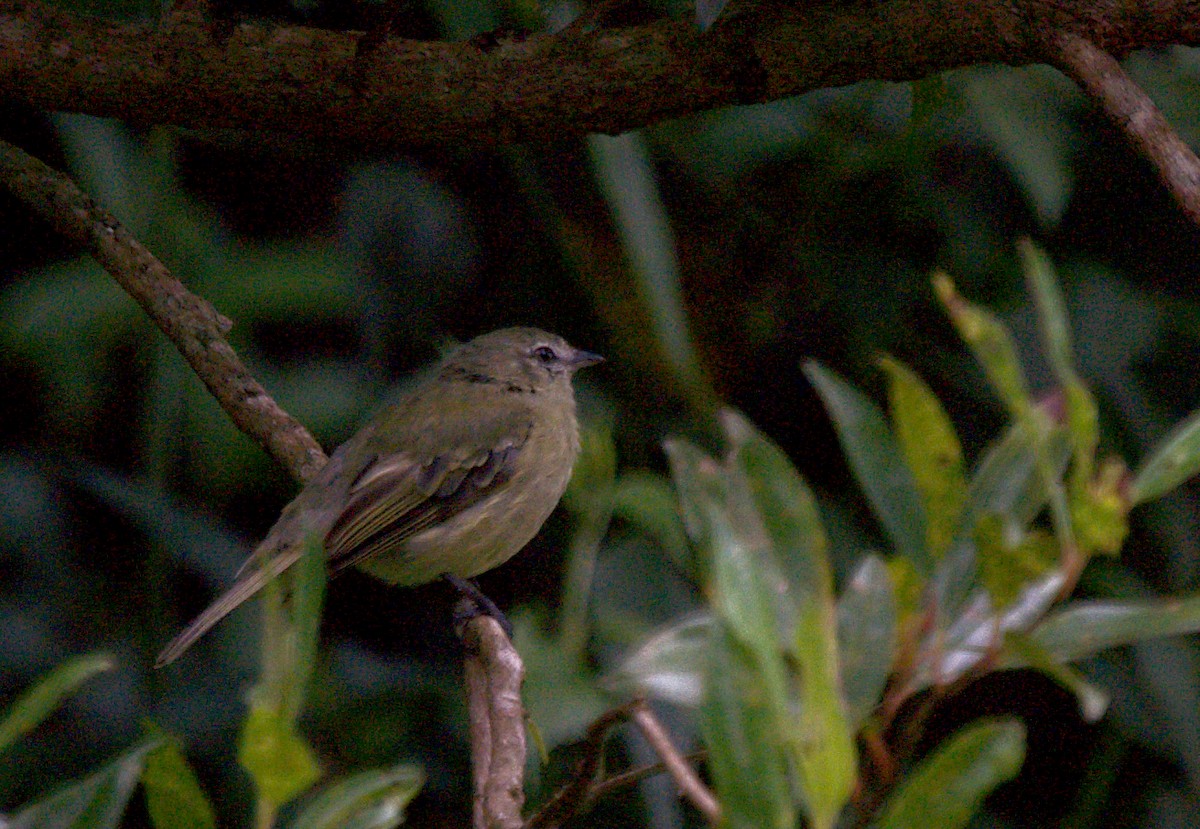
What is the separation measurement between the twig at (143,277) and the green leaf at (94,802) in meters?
1.62

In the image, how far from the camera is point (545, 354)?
12.3 ft

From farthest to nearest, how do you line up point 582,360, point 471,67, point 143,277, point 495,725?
point 582,360
point 143,277
point 471,67
point 495,725

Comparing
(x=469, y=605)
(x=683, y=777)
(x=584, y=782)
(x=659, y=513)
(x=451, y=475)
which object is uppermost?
(x=659, y=513)

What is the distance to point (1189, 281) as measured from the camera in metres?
3.90

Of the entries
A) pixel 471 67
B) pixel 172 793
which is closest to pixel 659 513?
pixel 172 793

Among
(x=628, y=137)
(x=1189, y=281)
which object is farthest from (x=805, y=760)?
(x=1189, y=281)

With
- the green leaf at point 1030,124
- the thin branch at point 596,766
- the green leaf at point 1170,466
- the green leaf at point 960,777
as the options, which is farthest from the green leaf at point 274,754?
the green leaf at point 1030,124

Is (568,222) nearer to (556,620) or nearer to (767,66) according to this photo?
(556,620)

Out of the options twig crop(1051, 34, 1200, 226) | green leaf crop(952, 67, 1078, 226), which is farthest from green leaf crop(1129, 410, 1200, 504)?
green leaf crop(952, 67, 1078, 226)

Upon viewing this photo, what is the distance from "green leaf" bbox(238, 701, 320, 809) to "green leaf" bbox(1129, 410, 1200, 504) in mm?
512

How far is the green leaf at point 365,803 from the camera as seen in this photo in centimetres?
103

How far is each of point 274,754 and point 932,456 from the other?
43 centimetres

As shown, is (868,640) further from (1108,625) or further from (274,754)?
(274,754)

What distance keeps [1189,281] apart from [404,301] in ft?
6.59
